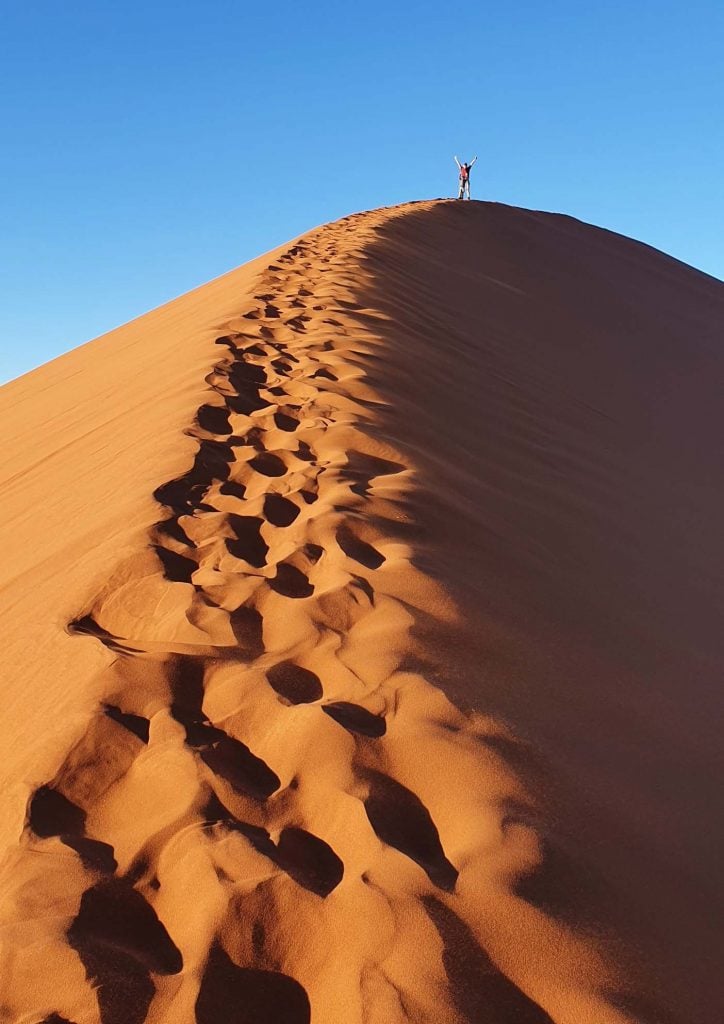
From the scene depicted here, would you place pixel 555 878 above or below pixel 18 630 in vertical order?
above

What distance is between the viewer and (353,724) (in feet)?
6.87

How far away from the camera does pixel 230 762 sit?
79.6 inches

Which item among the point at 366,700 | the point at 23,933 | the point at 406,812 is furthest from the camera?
the point at 366,700

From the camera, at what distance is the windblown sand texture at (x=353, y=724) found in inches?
61.4

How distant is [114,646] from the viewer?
248 centimetres

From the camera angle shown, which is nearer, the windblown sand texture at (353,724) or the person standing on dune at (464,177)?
the windblown sand texture at (353,724)

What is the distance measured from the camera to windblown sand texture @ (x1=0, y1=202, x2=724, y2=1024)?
1560 millimetres

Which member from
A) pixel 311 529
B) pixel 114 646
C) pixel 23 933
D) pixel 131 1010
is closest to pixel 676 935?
pixel 131 1010

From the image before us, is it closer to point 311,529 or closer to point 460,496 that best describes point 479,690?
point 311,529

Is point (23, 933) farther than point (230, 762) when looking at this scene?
No

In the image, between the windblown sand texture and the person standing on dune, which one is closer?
the windblown sand texture

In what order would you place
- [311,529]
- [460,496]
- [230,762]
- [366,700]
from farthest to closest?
[460,496]
[311,529]
[366,700]
[230,762]

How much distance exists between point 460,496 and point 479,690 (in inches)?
58.8

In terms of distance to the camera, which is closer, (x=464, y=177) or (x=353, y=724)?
(x=353, y=724)
